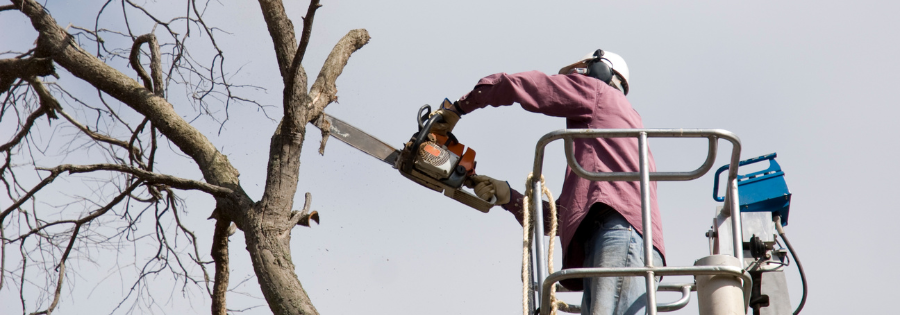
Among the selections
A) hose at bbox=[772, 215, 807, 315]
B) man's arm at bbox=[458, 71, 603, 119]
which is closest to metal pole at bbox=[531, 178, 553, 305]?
man's arm at bbox=[458, 71, 603, 119]

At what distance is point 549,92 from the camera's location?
3717 millimetres

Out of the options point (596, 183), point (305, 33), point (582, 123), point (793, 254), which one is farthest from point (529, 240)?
point (305, 33)

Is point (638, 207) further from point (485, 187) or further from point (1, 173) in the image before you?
point (1, 173)

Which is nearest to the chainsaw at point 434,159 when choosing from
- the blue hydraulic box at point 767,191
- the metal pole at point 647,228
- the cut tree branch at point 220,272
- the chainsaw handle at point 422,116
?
the chainsaw handle at point 422,116

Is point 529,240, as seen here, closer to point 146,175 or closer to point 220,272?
point 146,175

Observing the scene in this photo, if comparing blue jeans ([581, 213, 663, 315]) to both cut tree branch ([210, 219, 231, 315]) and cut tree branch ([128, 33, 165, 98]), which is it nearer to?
cut tree branch ([210, 219, 231, 315])

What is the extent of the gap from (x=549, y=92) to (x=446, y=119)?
26.4 inches

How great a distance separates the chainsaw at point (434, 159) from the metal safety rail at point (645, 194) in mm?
1271

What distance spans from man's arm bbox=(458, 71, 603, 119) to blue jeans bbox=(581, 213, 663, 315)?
1.94 feet

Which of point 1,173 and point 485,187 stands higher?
point 1,173

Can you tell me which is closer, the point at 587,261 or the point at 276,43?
the point at 587,261

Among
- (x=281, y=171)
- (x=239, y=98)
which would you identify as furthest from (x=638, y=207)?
(x=239, y=98)

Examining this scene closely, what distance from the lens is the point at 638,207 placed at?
333 centimetres

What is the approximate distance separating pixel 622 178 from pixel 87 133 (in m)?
3.90
